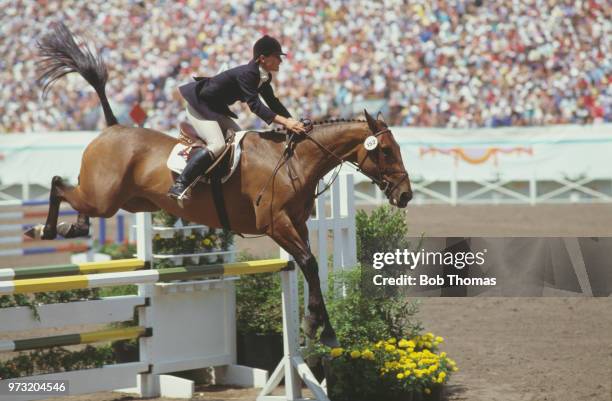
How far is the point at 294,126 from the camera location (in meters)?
6.16

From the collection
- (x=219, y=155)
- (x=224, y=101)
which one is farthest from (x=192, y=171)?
(x=224, y=101)

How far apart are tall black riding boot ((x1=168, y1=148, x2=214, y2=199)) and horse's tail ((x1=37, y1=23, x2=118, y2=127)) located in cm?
94

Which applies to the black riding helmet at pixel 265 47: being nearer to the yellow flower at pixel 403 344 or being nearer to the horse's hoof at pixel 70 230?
the horse's hoof at pixel 70 230

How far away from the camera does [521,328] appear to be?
818cm

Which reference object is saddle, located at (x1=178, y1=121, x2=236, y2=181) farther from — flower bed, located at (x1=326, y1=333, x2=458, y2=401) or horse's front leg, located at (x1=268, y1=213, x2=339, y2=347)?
flower bed, located at (x1=326, y1=333, x2=458, y2=401)

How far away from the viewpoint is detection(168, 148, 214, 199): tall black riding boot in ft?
19.8

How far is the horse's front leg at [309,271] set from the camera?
573 centimetres

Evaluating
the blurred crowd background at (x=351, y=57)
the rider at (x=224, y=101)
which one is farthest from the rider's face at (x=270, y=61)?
the blurred crowd background at (x=351, y=57)

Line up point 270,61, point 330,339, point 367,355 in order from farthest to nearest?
1. point 270,61
2. point 367,355
3. point 330,339

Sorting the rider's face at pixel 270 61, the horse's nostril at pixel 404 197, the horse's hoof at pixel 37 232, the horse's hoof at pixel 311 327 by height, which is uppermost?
the rider's face at pixel 270 61

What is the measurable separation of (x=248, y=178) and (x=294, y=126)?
0.47 metres

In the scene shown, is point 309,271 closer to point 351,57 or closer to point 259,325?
point 259,325

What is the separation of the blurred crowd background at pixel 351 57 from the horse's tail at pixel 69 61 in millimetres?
13278

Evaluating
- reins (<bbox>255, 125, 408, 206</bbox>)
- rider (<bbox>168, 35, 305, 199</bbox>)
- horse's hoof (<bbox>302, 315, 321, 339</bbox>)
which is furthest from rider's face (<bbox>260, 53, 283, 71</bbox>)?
horse's hoof (<bbox>302, 315, 321, 339</bbox>)
